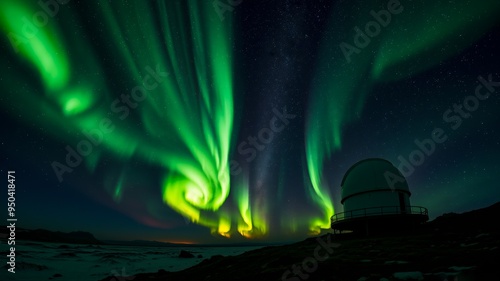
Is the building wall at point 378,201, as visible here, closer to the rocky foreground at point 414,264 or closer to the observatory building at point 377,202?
the observatory building at point 377,202

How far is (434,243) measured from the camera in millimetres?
Result: 13820

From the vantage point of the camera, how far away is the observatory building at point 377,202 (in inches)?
896

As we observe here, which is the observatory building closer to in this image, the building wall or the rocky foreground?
the building wall

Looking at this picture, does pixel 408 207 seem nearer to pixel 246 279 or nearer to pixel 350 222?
pixel 350 222

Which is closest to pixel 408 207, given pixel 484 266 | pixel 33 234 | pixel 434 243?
pixel 434 243

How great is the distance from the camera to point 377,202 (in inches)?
933

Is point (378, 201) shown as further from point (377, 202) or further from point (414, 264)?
point (414, 264)

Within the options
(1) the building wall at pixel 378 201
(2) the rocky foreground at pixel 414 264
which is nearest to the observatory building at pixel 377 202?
(1) the building wall at pixel 378 201

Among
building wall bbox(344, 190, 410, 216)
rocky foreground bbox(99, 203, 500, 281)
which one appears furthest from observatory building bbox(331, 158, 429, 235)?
rocky foreground bbox(99, 203, 500, 281)

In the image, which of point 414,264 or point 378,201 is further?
point 378,201

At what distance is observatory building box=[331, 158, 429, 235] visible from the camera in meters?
22.8

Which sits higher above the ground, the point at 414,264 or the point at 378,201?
the point at 378,201

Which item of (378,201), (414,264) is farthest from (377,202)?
(414,264)

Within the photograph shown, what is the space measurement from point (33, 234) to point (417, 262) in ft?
553
